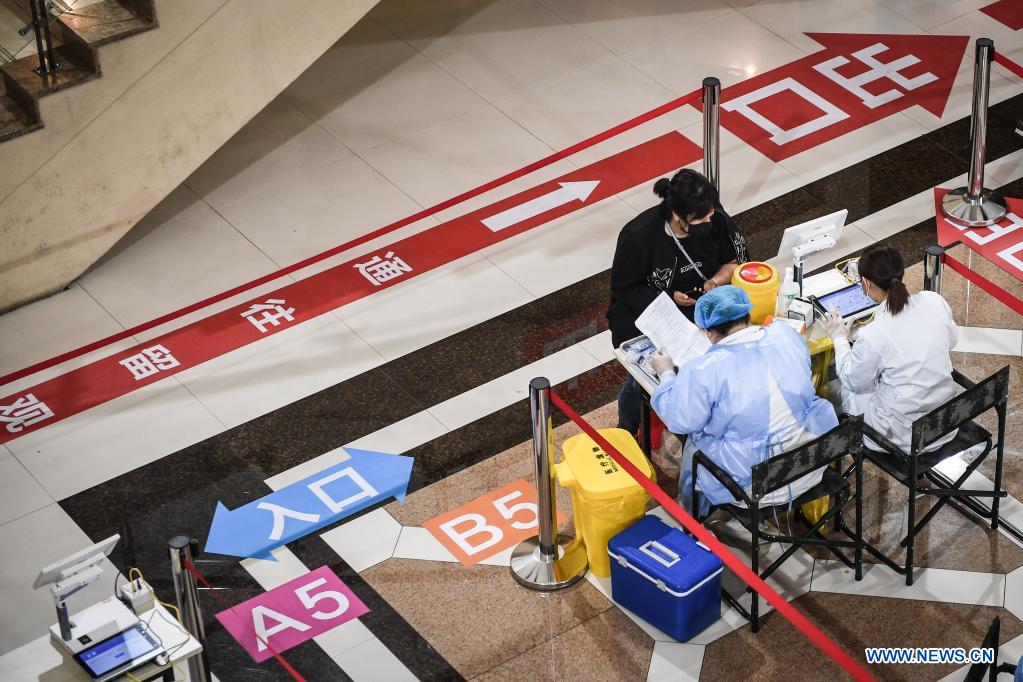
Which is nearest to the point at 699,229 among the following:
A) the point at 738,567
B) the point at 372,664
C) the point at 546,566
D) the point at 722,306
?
the point at 722,306

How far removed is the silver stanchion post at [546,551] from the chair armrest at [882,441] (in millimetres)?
1309

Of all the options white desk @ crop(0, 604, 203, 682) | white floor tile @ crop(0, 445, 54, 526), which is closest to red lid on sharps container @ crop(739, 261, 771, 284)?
white desk @ crop(0, 604, 203, 682)

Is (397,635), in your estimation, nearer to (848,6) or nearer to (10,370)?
(10,370)

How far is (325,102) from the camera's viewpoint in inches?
373

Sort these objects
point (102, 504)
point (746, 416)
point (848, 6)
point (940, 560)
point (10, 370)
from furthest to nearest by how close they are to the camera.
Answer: point (848, 6) → point (10, 370) → point (102, 504) → point (940, 560) → point (746, 416)

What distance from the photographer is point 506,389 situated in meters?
7.31

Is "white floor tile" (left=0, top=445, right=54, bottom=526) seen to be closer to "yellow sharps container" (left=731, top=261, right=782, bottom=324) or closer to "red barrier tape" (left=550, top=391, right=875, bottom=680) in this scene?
"red barrier tape" (left=550, top=391, right=875, bottom=680)

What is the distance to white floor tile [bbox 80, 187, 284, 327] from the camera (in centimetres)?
805

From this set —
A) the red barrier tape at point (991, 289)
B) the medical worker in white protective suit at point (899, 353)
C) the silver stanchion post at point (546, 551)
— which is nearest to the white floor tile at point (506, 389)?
the silver stanchion post at point (546, 551)

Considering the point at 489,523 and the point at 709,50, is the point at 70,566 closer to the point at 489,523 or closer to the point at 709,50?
the point at 489,523

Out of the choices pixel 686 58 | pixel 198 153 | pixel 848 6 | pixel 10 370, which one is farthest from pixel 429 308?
pixel 848 6

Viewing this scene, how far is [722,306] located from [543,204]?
2863mm

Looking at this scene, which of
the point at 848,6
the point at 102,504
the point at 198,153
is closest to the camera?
the point at 102,504

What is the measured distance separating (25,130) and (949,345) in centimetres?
480
